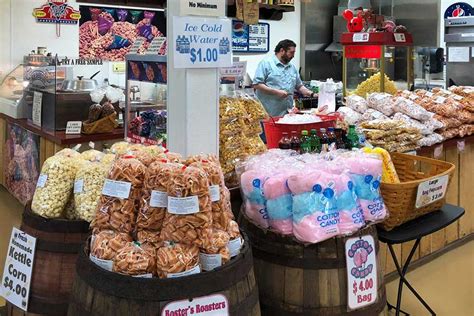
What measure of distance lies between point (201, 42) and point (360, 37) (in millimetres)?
2759

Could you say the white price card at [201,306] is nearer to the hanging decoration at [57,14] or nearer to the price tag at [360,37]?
the price tag at [360,37]

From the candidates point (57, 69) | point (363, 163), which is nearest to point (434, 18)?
point (57, 69)

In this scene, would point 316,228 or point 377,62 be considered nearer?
point 316,228

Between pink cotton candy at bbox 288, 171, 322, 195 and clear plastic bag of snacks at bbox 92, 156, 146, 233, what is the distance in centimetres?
58

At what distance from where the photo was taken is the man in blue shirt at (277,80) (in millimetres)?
6148

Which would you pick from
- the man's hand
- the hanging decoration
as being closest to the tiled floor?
the man's hand

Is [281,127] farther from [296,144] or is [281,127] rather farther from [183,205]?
[183,205]

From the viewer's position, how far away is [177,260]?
1479mm

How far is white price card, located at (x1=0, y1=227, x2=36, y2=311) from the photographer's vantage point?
1.82 meters

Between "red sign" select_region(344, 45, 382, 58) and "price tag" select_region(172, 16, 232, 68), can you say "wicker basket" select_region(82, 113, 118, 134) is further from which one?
"price tag" select_region(172, 16, 232, 68)

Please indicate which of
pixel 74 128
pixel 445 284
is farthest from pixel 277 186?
pixel 74 128

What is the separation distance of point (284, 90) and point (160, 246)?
493 cm

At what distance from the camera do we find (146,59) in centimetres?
284

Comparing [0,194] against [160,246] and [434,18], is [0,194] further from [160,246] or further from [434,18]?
[434,18]
